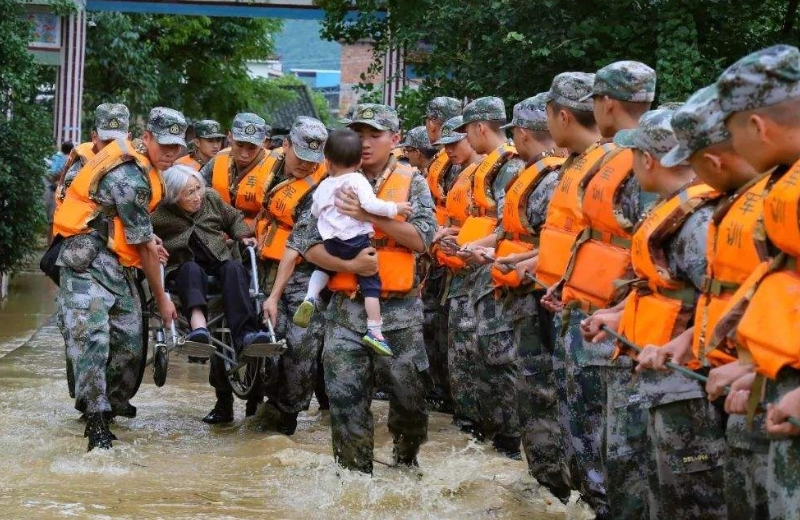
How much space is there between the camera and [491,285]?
865cm

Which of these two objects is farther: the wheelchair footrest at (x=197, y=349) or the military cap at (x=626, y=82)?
the wheelchair footrest at (x=197, y=349)

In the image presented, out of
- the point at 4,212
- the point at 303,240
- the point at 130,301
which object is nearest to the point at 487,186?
the point at 303,240

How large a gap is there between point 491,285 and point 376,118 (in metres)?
1.30

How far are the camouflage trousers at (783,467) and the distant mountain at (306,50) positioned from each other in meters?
110

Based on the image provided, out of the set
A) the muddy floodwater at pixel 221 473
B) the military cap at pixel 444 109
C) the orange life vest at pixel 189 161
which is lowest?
the muddy floodwater at pixel 221 473

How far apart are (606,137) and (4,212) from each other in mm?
10418

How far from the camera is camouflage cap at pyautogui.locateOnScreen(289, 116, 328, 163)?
973 centimetres

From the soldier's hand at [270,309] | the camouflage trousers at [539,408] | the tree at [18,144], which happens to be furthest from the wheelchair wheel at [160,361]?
the tree at [18,144]

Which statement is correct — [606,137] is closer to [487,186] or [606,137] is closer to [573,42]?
[487,186]

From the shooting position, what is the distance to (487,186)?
930cm

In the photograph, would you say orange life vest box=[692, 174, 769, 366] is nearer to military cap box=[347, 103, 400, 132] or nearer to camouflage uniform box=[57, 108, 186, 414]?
military cap box=[347, 103, 400, 132]

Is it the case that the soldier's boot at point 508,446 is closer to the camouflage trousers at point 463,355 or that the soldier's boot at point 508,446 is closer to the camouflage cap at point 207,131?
the camouflage trousers at point 463,355

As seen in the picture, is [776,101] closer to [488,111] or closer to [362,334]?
[362,334]

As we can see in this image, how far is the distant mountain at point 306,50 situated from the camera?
117 m
